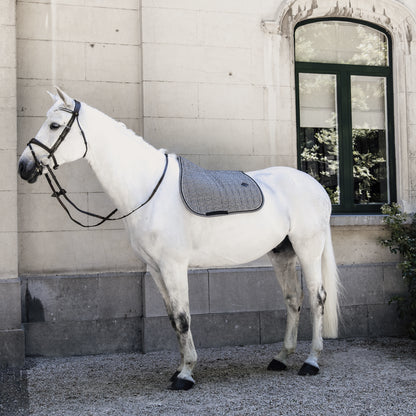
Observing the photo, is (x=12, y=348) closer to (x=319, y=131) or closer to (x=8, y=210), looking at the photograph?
(x=8, y=210)

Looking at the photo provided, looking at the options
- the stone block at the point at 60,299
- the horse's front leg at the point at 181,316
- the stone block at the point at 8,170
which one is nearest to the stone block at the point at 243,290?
the stone block at the point at 60,299

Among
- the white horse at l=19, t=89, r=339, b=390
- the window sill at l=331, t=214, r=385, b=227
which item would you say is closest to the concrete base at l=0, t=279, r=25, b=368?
the white horse at l=19, t=89, r=339, b=390

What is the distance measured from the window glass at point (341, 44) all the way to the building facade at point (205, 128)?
0.7 inches

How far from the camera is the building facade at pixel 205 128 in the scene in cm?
530

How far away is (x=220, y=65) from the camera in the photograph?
5.81 metres

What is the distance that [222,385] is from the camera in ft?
13.5

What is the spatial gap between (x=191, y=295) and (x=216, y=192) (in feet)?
5.68

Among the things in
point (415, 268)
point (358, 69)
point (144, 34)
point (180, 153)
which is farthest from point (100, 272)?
point (358, 69)

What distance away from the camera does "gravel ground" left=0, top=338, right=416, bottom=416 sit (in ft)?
11.8

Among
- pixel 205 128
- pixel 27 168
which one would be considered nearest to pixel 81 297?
pixel 27 168

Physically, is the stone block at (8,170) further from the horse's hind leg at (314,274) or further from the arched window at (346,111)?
the arched window at (346,111)

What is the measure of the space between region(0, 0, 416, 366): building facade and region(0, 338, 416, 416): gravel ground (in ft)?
1.47

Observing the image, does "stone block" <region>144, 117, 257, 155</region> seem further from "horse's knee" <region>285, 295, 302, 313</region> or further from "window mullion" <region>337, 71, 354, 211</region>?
"horse's knee" <region>285, 295, 302, 313</region>

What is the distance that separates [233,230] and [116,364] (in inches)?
71.9
